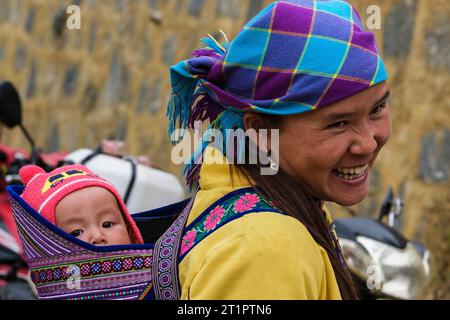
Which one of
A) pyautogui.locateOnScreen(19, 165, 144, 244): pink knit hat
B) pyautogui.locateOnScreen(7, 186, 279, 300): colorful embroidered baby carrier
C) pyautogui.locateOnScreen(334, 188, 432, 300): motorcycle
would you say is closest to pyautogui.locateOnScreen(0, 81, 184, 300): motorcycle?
pyautogui.locateOnScreen(334, 188, 432, 300): motorcycle

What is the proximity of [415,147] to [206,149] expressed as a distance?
11.7 feet

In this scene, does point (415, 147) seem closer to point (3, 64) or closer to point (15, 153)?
point (15, 153)

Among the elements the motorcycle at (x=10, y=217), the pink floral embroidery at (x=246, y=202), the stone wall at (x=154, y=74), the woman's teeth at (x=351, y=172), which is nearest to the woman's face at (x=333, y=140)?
the woman's teeth at (x=351, y=172)

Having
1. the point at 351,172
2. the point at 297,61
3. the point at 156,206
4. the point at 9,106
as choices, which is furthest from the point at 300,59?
the point at 9,106

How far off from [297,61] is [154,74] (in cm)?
594

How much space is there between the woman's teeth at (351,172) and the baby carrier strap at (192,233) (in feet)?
0.63

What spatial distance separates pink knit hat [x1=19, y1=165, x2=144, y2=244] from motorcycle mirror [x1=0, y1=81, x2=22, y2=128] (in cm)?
171

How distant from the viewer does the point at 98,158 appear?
13.9ft

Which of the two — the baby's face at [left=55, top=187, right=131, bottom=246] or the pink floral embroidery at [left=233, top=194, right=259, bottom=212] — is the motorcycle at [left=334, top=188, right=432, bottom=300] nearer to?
the baby's face at [left=55, top=187, right=131, bottom=246]

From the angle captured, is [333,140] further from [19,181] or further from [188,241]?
[19,181]

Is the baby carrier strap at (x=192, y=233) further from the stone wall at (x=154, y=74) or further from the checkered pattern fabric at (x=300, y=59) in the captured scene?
the stone wall at (x=154, y=74)

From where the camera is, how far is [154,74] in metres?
7.63

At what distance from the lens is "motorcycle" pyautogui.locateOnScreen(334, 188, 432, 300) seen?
3.32m
